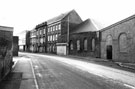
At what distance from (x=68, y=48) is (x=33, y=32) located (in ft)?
123

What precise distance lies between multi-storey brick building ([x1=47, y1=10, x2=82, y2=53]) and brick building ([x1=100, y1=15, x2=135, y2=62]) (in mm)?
21290

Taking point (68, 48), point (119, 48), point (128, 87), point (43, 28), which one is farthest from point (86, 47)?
point (43, 28)

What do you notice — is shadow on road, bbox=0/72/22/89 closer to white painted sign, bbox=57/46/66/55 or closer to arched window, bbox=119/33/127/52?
arched window, bbox=119/33/127/52

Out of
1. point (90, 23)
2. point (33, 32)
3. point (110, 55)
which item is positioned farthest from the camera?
point (33, 32)

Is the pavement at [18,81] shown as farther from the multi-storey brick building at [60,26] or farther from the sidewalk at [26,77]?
the multi-storey brick building at [60,26]

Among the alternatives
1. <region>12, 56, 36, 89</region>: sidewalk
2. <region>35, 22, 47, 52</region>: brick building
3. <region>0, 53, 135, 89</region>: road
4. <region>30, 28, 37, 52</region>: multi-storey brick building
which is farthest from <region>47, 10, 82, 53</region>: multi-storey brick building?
<region>0, 53, 135, 89</region>: road

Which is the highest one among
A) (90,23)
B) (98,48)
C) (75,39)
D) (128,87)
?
(90,23)

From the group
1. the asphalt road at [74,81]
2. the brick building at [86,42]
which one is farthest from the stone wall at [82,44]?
the asphalt road at [74,81]

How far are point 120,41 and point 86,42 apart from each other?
37.8 feet

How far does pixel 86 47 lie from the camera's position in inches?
1330

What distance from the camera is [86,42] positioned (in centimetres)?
3375

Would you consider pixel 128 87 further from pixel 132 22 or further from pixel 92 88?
pixel 132 22

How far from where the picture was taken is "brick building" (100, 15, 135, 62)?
20.2 metres

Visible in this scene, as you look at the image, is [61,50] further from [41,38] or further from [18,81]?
[18,81]
